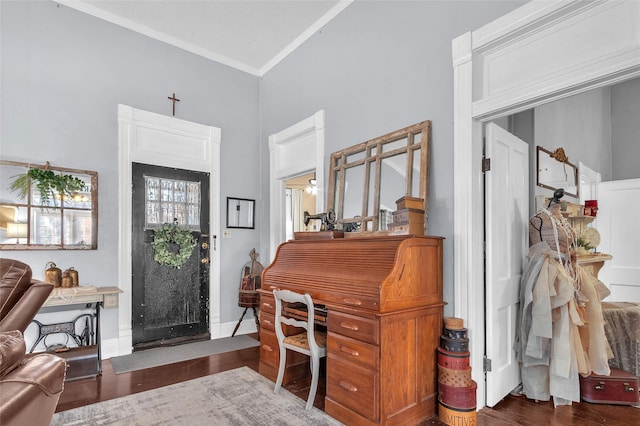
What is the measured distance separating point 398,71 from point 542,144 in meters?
1.59

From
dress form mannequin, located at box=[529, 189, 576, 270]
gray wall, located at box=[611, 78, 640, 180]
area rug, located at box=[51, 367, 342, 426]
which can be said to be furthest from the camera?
gray wall, located at box=[611, 78, 640, 180]

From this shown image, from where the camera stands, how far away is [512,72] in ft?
7.66

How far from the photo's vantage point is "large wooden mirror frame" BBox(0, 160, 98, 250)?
3199mm

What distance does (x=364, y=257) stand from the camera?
246cm

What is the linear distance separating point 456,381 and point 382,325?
0.67 m

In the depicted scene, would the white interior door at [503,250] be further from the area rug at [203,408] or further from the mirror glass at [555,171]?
the area rug at [203,408]

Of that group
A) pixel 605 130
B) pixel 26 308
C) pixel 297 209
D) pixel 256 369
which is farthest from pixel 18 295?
pixel 605 130

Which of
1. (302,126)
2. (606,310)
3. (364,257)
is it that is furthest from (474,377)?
(302,126)

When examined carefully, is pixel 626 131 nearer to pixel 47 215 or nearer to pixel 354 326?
pixel 354 326

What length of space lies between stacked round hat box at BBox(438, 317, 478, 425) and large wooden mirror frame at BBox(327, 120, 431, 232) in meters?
0.97

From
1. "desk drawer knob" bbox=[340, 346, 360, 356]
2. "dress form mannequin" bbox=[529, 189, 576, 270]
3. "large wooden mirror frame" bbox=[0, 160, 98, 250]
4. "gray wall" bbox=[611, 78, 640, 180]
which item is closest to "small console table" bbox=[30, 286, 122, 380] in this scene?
"large wooden mirror frame" bbox=[0, 160, 98, 250]

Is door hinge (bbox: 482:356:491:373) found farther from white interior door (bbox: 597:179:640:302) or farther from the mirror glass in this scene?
white interior door (bbox: 597:179:640:302)

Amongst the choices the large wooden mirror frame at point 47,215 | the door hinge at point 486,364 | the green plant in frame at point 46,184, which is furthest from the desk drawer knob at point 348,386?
the green plant in frame at point 46,184

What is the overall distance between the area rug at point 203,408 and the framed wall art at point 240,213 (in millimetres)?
2169
